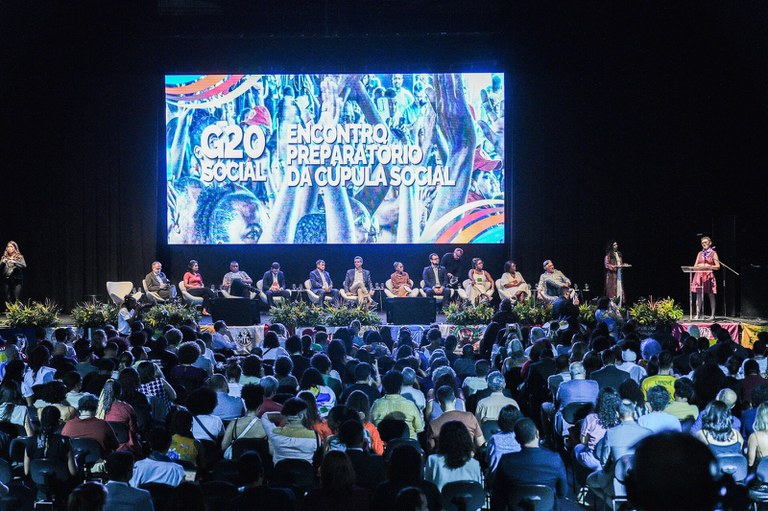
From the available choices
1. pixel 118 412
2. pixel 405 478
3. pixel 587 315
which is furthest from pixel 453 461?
pixel 587 315

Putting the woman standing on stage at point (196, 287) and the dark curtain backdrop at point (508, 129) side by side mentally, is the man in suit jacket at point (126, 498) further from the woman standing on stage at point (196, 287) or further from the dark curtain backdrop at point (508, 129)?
the dark curtain backdrop at point (508, 129)

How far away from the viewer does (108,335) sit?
1024 centimetres

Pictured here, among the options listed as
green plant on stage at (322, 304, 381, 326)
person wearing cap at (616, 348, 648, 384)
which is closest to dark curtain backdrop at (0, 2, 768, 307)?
green plant on stage at (322, 304, 381, 326)

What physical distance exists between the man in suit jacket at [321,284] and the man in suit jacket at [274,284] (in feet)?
1.46

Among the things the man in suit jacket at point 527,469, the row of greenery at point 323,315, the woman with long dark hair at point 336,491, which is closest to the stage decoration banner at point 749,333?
the row of greenery at point 323,315

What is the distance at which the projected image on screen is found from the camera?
16.3m

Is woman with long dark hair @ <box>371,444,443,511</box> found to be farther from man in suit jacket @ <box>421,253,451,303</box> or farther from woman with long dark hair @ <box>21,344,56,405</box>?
man in suit jacket @ <box>421,253,451,303</box>

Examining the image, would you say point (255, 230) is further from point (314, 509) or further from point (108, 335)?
point (314, 509)

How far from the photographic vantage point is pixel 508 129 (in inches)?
661

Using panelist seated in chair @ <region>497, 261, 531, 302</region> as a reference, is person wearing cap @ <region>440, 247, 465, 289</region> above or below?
above

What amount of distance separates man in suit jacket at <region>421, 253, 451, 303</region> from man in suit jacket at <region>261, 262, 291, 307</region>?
228 cm

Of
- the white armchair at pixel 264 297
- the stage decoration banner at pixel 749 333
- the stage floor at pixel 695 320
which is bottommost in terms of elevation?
the stage decoration banner at pixel 749 333

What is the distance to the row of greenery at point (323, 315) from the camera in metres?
13.0

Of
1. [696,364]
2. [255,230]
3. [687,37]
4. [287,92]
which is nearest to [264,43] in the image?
[287,92]
